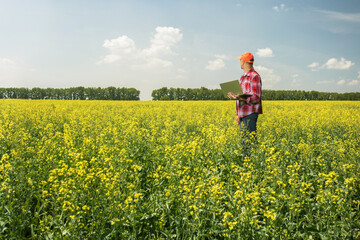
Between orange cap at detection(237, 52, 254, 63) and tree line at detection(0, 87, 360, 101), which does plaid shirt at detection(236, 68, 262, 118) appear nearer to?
orange cap at detection(237, 52, 254, 63)

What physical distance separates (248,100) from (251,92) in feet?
0.82

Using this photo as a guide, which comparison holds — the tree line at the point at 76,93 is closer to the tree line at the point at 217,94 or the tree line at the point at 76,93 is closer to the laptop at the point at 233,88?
the tree line at the point at 217,94

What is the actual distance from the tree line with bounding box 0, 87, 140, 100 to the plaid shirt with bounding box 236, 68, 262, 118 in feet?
227

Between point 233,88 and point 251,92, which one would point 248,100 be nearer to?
point 251,92

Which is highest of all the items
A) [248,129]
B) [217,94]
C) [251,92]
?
[217,94]

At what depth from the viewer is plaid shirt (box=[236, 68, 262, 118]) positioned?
21.2ft

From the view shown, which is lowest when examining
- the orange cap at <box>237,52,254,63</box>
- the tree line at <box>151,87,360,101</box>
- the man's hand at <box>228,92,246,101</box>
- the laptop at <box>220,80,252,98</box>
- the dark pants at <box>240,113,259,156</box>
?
the dark pants at <box>240,113,259,156</box>

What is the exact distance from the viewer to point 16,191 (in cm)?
415

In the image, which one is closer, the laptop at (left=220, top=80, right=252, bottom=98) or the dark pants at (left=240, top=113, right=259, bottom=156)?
the laptop at (left=220, top=80, right=252, bottom=98)

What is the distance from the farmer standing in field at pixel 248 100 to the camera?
6.46m

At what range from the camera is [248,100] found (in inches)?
254

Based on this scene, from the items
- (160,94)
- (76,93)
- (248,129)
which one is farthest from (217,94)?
(248,129)

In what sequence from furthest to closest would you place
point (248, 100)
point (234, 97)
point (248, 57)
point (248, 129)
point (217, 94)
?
1. point (217, 94)
2. point (248, 129)
3. point (248, 57)
4. point (248, 100)
5. point (234, 97)

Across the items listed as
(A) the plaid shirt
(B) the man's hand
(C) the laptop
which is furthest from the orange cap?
(B) the man's hand
